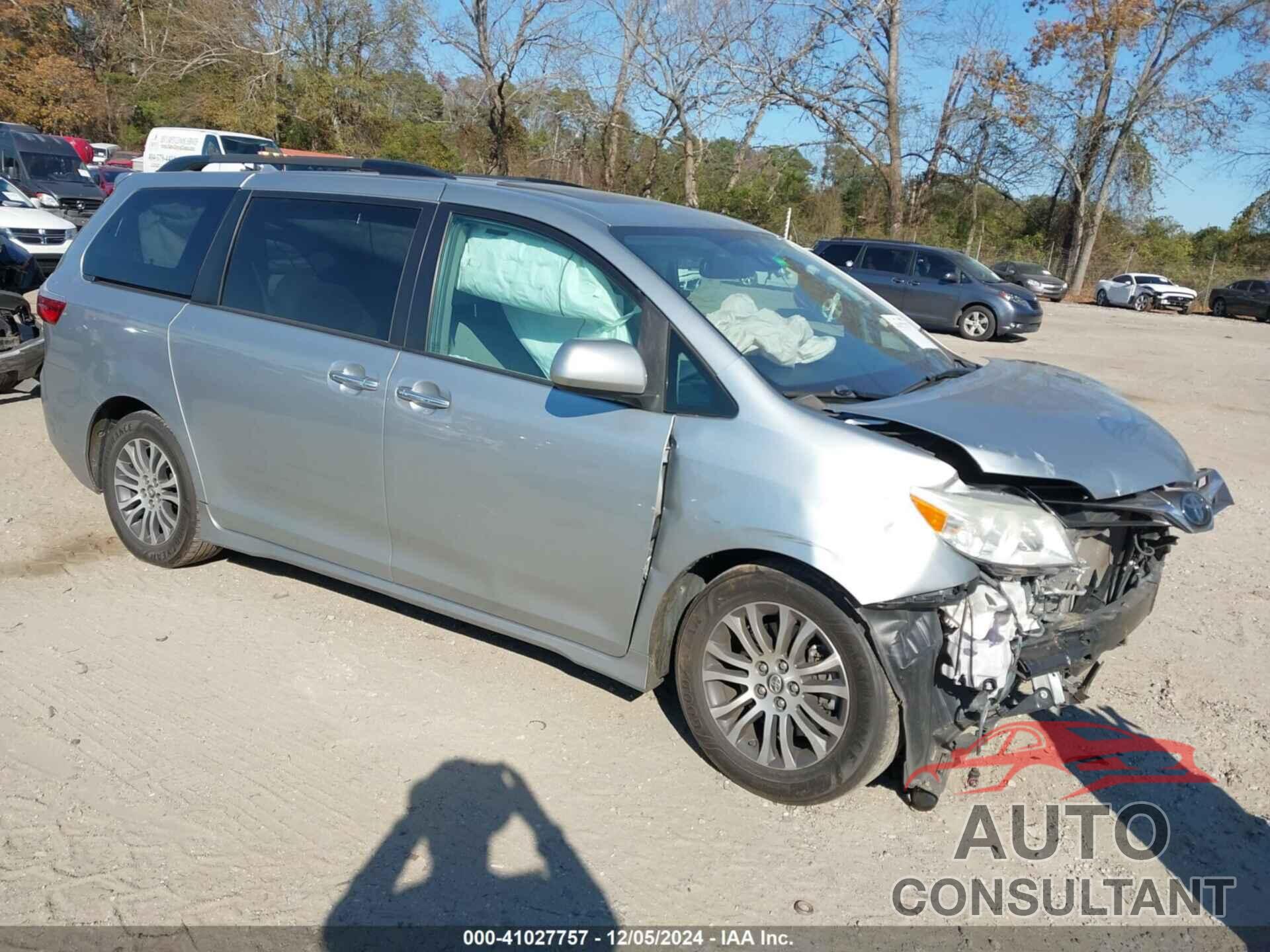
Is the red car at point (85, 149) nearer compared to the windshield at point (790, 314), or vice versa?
the windshield at point (790, 314)

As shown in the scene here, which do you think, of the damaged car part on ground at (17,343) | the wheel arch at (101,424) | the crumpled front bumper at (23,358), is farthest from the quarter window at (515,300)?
the crumpled front bumper at (23,358)

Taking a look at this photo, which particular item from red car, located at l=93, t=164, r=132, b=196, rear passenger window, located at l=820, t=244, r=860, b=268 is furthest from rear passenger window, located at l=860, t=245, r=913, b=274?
red car, located at l=93, t=164, r=132, b=196

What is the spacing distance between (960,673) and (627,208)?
7.43ft

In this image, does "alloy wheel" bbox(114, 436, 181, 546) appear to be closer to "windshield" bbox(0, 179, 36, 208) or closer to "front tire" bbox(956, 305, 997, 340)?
"windshield" bbox(0, 179, 36, 208)

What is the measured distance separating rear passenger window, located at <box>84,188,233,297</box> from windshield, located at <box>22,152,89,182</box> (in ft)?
69.0

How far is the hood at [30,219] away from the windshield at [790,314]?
15681 mm

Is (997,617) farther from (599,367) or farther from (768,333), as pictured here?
(599,367)

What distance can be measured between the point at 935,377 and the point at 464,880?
2.61 m

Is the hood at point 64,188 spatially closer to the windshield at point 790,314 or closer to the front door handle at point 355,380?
the front door handle at point 355,380

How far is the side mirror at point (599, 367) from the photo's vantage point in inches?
132

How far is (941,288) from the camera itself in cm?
2006

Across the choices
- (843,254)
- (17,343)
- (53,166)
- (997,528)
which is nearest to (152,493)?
(997,528)

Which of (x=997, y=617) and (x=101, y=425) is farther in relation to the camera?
(x=101, y=425)

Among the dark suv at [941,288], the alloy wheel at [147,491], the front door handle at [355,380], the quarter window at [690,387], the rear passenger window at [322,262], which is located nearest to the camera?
the quarter window at [690,387]
